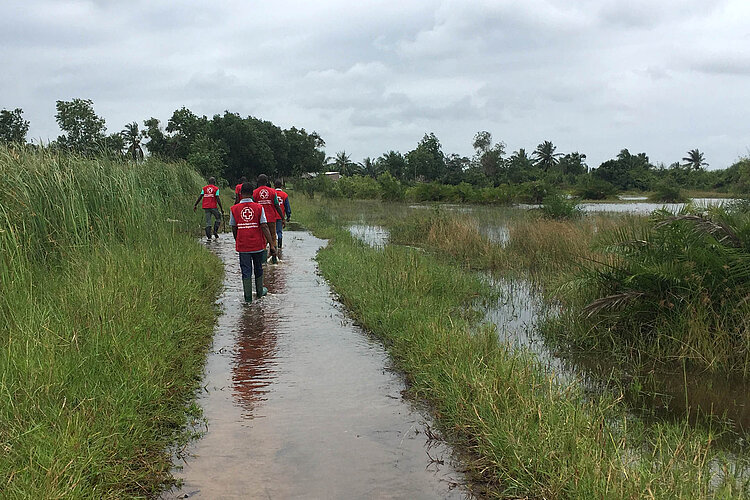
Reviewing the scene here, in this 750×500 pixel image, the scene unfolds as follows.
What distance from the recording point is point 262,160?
66062 mm

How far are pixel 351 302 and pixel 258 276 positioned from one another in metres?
1.54

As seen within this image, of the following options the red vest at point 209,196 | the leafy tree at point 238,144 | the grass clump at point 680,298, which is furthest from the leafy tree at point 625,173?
the grass clump at point 680,298

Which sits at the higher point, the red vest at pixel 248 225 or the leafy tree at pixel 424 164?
the leafy tree at pixel 424 164

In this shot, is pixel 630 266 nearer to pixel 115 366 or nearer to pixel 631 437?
pixel 631 437

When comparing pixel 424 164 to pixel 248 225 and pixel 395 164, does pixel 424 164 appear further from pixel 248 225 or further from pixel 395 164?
pixel 248 225

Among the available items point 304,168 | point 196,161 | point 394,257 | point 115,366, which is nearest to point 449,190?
point 196,161

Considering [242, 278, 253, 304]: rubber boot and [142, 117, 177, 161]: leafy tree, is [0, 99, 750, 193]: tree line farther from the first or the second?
[242, 278, 253, 304]: rubber boot

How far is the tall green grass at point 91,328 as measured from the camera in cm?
350

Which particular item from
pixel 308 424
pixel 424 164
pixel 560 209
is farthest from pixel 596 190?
pixel 308 424

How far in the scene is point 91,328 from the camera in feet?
17.6

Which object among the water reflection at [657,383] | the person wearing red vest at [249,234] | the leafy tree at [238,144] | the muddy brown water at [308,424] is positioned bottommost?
the water reflection at [657,383]

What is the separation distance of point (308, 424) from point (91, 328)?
2.25 metres

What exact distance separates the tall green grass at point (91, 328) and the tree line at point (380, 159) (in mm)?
31136

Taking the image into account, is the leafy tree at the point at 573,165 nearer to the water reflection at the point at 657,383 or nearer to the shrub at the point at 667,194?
the shrub at the point at 667,194
